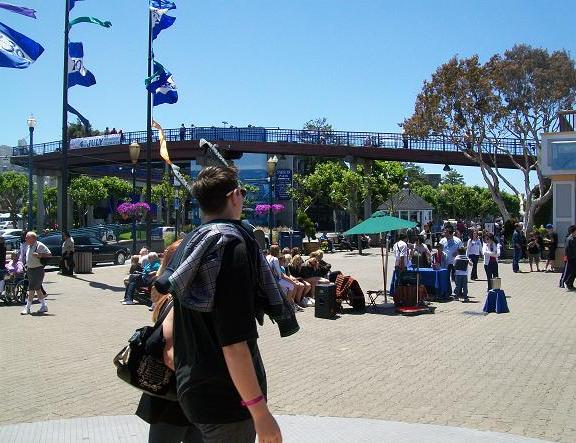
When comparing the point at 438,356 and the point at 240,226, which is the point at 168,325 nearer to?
the point at 240,226

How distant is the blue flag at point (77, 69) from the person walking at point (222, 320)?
19.0 meters

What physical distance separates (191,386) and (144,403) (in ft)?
2.64

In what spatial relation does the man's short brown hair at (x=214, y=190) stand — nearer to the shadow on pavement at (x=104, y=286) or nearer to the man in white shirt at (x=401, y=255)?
the man in white shirt at (x=401, y=255)

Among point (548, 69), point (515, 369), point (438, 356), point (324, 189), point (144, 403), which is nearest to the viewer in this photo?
point (144, 403)

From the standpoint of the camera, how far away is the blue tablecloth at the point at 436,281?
14.8 meters

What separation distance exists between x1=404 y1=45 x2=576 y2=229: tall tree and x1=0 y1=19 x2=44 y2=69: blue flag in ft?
70.5

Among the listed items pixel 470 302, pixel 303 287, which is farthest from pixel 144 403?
pixel 470 302

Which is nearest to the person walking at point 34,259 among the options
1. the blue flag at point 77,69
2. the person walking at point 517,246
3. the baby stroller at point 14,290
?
the baby stroller at point 14,290

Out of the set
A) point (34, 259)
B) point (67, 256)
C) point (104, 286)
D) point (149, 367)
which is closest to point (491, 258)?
point (34, 259)

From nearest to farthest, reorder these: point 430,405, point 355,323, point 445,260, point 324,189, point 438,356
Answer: point 430,405 → point 438,356 → point 355,323 → point 445,260 → point 324,189

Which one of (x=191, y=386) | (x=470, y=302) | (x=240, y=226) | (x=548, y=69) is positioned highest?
(x=548, y=69)

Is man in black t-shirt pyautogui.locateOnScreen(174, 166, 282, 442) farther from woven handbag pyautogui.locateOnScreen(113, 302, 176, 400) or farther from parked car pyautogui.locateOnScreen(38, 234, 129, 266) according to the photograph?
parked car pyautogui.locateOnScreen(38, 234, 129, 266)

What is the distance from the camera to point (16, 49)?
426 inches

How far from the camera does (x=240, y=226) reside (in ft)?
8.19
